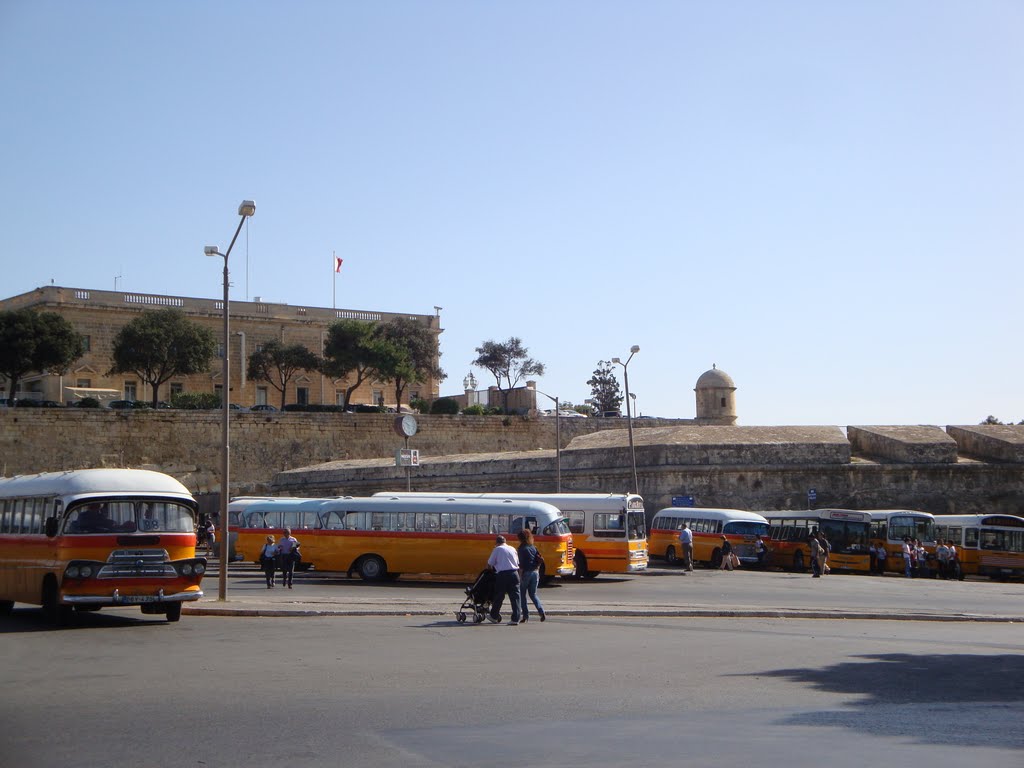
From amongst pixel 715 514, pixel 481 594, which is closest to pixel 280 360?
pixel 715 514

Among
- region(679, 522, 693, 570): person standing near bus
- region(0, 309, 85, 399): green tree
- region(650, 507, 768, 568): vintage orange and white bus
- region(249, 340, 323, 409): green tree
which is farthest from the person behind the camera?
region(249, 340, 323, 409): green tree

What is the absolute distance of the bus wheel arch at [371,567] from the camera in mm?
28297

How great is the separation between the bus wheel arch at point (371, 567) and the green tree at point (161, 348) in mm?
39916

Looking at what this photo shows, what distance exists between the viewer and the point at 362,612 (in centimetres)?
1895

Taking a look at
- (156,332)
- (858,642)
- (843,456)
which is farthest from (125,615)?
(156,332)

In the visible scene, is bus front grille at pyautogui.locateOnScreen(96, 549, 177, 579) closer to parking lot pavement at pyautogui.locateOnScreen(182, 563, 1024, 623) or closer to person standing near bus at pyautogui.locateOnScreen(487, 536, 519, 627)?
parking lot pavement at pyautogui.locateOnScreen(182, 563, 1024, 623)

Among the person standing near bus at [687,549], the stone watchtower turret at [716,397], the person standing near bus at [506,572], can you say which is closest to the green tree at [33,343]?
the stone watchtower turret at [716,397]

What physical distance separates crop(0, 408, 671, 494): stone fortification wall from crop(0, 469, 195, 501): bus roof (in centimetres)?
3824

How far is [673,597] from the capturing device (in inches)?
925

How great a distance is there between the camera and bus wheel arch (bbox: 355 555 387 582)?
1114 inches

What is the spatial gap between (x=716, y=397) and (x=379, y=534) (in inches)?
1620

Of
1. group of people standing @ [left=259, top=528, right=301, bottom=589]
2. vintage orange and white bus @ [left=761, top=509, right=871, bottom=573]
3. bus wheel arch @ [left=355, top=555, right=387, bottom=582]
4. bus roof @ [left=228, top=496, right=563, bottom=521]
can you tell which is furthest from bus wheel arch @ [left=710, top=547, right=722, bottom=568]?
group of people standing @ [left=259, top=528, right=301, bottom=589]

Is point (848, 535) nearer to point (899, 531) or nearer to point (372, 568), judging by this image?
point (899, 531)

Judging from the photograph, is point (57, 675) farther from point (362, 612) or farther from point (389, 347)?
point (389, 347)
